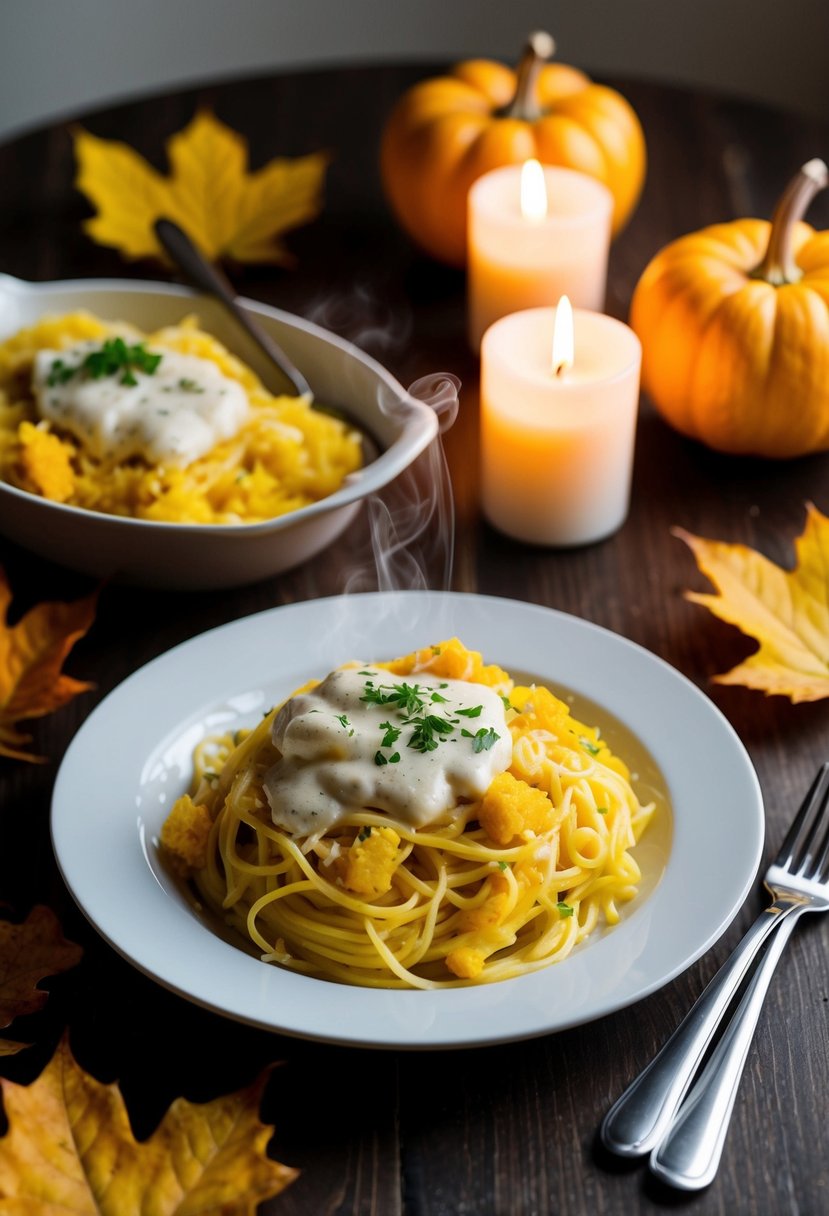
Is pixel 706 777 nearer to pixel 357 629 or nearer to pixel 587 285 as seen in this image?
pixel 357 629

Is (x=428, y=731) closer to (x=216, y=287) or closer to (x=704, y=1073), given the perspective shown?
(x=704, y=1073)

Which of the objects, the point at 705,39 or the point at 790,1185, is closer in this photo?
the point at 790,1185

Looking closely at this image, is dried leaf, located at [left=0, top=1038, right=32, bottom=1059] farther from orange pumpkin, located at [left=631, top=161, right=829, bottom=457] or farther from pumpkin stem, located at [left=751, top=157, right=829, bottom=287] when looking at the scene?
pumpkin stem, located at [left=751, top=157, right=829, bottom=287]

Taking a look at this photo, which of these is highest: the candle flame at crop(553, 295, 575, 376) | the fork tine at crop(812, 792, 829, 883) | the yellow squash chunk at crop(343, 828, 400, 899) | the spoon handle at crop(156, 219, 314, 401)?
the candle flame at crop(553, 295, 575, 376)

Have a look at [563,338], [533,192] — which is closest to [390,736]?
[563,338]

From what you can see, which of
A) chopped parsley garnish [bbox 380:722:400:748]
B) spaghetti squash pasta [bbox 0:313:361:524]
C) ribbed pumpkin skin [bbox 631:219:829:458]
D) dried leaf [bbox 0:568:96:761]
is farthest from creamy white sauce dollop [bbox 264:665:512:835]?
ribbed pumpkin skin [bbox 631:219:829:458]

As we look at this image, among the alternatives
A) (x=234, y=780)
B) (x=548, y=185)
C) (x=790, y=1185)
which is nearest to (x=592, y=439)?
(x=548, y=185)

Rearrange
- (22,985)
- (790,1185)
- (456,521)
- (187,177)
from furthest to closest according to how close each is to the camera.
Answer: (187,177) < (456,521) < (22,985) < (790,1185)
